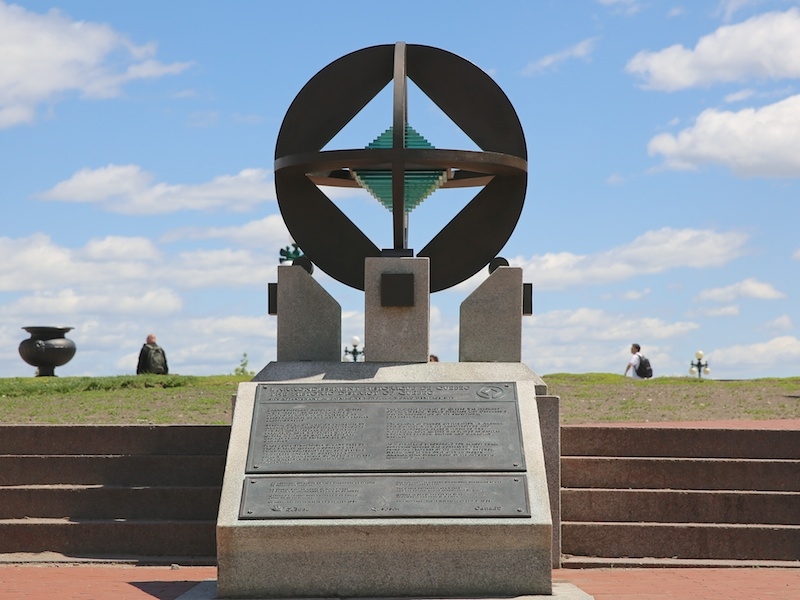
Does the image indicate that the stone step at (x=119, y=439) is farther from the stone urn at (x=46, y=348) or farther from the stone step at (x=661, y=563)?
the stone urn at (x=46, y=348)

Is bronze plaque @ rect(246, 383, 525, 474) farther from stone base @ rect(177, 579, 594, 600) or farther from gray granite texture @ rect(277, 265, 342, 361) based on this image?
gray granite texture @ rect(277, 265, 342, 361)

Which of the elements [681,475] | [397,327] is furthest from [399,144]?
[681,475]

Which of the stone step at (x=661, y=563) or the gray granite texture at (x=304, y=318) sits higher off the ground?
the gray granite texture at (x=304, y=318)

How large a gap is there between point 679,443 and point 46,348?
15.1 metres

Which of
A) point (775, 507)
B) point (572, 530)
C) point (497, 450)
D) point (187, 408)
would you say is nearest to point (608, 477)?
point (572, 530)

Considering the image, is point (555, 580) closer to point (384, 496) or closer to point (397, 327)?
point (384, 496)

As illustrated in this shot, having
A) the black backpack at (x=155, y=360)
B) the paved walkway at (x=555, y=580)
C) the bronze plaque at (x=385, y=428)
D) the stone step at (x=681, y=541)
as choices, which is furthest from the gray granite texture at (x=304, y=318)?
the black backpack at (x=155, y=360)

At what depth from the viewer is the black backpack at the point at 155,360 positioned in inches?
785

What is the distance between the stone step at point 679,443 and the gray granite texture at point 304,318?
2344 millimetres

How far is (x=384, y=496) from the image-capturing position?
7863 millimetres

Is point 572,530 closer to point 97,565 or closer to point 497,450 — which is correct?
point 497,450

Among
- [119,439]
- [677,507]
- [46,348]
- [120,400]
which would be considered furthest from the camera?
[46,348]

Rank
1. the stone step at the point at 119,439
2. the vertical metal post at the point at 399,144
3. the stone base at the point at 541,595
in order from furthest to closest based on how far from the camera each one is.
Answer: the stone step at the point at 119,439
the vertical metal post at the point at 399,144
the stone base at the point at 541,595

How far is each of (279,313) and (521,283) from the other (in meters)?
2.21
